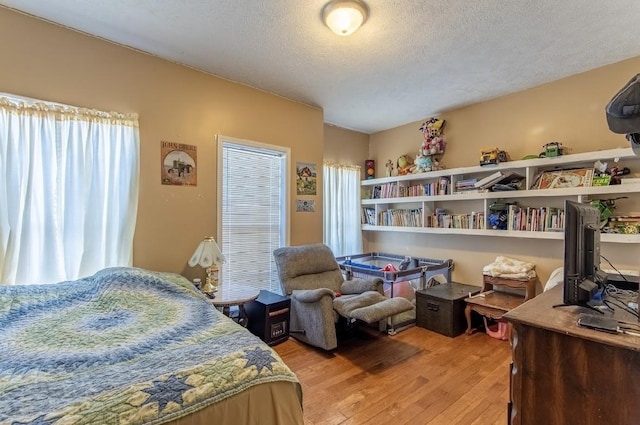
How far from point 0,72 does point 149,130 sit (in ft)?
3.13

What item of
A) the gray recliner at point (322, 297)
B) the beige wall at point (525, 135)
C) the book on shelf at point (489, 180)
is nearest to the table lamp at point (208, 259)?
the gray recliner at point (322, 297)

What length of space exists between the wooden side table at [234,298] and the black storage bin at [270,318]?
0.10 metres

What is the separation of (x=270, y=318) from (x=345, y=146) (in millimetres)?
2928

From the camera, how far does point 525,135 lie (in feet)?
11.4

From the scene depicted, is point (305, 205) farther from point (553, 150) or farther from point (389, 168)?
point (553, 150)

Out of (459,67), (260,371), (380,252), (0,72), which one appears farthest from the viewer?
(380,252)

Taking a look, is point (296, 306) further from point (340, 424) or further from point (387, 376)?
point (340, 424)

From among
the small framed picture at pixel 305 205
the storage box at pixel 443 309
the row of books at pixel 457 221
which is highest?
the small framed picture at pixel 305 205

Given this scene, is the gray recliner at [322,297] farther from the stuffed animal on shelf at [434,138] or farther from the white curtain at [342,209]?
the stuffed animal on shelf at [434,138]

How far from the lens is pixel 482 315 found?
10.7 feet

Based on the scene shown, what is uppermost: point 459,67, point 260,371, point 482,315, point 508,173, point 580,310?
point 459,67

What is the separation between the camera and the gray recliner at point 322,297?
9.13 ft

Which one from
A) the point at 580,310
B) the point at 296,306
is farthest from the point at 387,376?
the point at 580,310

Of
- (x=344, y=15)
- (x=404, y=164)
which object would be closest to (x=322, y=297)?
(x=344, y=15)
